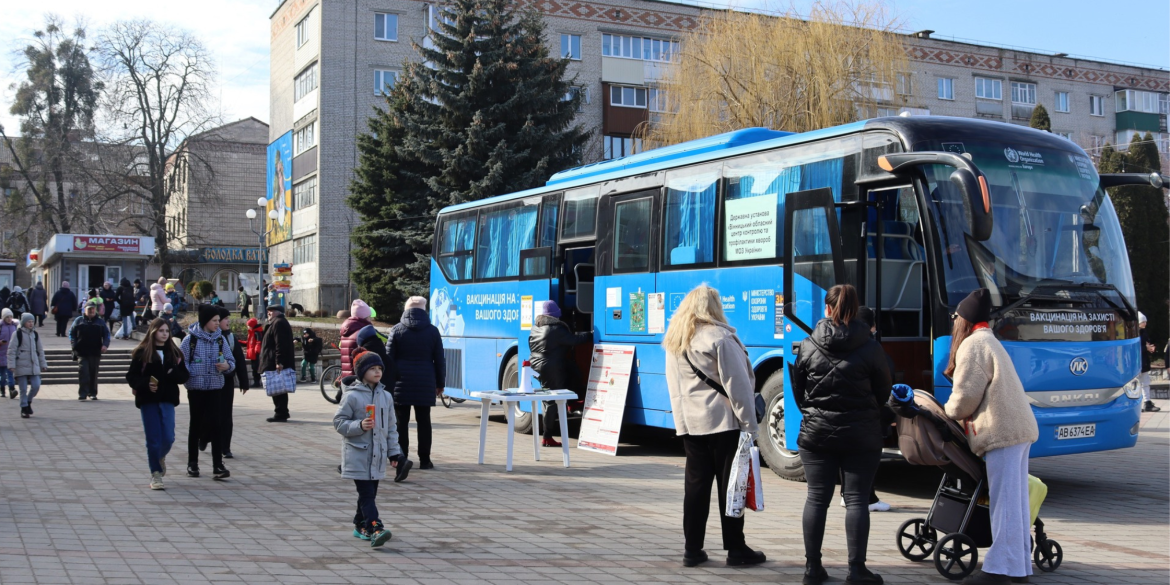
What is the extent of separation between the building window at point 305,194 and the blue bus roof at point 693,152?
3801 centimetres

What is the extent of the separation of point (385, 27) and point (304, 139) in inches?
285

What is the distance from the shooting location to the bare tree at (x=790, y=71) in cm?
3023

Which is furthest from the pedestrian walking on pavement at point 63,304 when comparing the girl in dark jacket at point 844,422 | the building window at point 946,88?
the building window at point 946,88

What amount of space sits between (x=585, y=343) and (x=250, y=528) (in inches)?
268

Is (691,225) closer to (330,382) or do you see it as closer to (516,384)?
(516,384)

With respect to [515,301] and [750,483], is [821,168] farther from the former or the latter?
[515,301]

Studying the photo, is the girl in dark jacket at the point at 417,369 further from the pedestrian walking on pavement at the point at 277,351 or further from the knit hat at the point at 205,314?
the pedestrian walking on pavement at the point at 277,351

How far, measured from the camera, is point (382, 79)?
49.5m

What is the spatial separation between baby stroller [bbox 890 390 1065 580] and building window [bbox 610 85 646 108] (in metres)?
46.9

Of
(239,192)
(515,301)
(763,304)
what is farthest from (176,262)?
(763,304)

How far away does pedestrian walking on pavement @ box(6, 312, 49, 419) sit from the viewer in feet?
54.2

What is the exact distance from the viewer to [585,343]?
14.0m

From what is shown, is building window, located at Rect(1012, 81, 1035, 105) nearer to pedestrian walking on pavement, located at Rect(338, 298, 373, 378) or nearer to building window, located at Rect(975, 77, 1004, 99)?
building window, located at Rect(975, 77, 1004, 99)

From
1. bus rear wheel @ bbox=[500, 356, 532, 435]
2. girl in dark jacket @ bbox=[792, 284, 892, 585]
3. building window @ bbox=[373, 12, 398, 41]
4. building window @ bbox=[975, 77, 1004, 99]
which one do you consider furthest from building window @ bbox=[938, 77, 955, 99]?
girl in dark jacket @ bbox=[792, 284, 892, 585]
